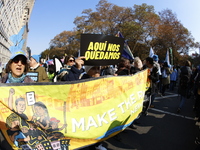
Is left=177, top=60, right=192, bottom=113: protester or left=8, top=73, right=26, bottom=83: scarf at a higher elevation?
left=8, top=73, right=26, bottom=83: scarf

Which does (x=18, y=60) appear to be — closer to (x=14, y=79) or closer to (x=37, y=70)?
(x=14, y=79)

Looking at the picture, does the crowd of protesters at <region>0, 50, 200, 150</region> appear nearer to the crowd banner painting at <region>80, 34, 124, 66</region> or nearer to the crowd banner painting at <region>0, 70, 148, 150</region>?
the crowd banner painting at <region>80, 34, 124, 66</region>

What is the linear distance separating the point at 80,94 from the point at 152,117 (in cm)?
368

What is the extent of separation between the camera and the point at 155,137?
399 centimetres

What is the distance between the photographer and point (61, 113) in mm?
2297

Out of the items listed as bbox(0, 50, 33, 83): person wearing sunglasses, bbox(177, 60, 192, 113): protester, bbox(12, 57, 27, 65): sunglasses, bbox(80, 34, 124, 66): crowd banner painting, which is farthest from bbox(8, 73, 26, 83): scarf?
bbox(177, 60, 192, 113): protester

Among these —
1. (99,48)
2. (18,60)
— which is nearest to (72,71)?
(99,48)

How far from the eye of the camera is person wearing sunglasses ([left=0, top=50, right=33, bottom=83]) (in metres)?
2.27

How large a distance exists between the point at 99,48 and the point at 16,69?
1250mm

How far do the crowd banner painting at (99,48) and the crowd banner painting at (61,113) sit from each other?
32cm

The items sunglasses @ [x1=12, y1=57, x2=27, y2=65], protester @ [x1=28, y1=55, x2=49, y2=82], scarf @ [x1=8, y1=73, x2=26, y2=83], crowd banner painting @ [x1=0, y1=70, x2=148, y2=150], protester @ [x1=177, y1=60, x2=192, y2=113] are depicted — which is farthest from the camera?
protester @ [x1=177, y1=60, x2=192, y2=113]

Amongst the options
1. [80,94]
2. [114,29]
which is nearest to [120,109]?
[80,94]

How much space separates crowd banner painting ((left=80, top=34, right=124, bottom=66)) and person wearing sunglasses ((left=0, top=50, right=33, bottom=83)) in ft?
2.88

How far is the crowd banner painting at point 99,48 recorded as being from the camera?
2.67 m
